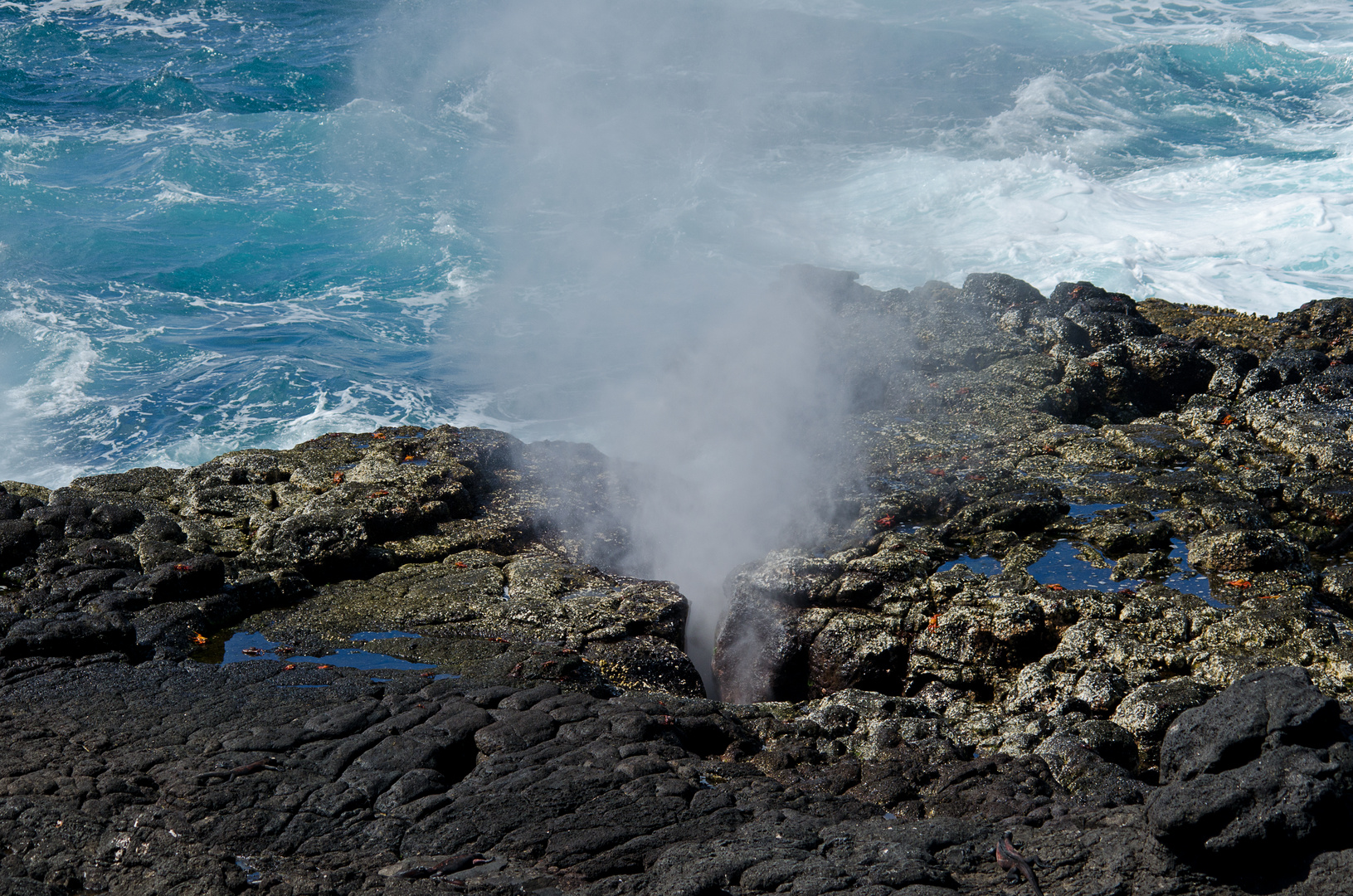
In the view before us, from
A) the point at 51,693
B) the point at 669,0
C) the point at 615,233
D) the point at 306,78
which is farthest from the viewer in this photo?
the point at 669,0

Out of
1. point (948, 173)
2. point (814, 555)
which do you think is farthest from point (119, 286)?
point (948, 173)

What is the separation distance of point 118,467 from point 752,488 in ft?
36.9

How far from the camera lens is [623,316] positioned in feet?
75.2

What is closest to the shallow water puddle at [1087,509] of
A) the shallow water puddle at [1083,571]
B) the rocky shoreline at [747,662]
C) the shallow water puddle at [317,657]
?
the rocky shoreline at [747,662]

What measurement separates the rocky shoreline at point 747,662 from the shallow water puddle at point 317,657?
0.06m

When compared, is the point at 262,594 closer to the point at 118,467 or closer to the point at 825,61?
the point at 118,467

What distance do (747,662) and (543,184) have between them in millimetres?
24317

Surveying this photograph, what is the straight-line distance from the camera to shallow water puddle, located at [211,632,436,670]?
26.4ft

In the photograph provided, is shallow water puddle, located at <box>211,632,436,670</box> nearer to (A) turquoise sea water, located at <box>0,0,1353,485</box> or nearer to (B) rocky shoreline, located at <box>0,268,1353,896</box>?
(B) rocky shoreline, located at <box>0,268,1353,896</box>

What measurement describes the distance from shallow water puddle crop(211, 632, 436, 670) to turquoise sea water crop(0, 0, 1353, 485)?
355 inches

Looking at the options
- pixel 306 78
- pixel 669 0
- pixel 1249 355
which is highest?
pixel 669 0

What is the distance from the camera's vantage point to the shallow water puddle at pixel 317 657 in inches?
317

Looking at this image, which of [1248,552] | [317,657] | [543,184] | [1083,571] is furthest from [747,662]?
[543,184]

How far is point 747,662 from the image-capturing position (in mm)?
8781
